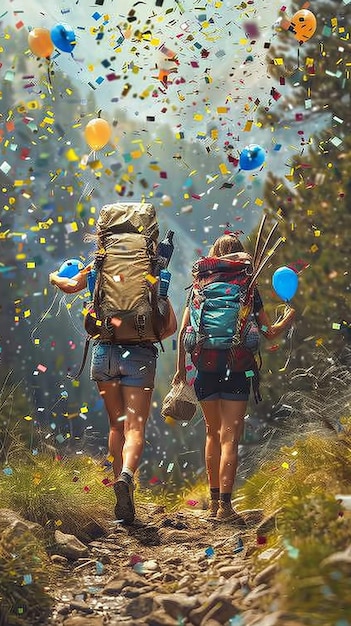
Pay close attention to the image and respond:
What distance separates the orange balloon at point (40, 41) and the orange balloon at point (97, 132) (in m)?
0.76

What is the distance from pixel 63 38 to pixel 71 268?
6.16ft

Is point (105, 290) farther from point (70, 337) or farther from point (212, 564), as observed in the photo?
point (70, 337)

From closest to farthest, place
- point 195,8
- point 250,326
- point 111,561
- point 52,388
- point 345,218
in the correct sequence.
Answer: point 111,561 → point 250,326 → point 195,8 → point 345,218 → point 52,388

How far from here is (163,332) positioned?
20.5 feet

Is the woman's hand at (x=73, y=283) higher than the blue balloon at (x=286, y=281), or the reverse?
the woman's hand at (x=73, y=283)

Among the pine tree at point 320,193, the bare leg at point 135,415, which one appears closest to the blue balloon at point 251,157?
the bare leg at point 135,415

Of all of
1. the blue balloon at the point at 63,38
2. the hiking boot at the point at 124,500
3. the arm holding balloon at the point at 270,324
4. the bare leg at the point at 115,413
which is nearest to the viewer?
the hiking boot at the point at 124,500

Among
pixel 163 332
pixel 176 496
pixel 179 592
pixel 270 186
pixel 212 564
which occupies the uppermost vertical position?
pixel 163 332

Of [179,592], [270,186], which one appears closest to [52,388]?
[270,186]

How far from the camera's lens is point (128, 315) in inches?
242

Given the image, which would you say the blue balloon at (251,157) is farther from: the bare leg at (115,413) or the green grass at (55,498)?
the green grass at (55,498)

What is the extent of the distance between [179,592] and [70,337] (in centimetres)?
2688

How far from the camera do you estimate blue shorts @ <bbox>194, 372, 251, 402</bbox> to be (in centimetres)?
656

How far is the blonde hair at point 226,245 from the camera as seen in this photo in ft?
22.1
